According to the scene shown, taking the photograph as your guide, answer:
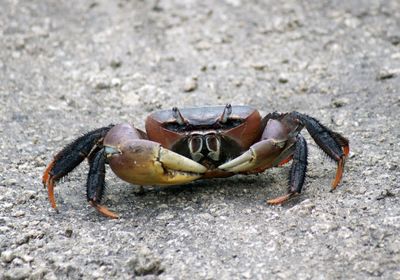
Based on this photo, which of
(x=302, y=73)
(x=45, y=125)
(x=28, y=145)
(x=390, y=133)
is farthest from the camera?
(x=302, y=73)

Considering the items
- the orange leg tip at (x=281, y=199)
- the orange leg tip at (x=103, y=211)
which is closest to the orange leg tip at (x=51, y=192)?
the orange leg tip at (x=103, y=211)

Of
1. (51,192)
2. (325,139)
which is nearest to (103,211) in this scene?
(51,192)

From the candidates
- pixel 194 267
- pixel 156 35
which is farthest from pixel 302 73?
pixel 194 267

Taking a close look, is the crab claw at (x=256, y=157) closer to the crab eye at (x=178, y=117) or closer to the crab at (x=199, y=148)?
the crab at (x=199, y=148)

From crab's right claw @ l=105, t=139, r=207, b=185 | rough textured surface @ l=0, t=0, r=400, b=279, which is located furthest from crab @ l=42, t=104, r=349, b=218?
rough textured surface @ l=0, t=0, r=400, b=279

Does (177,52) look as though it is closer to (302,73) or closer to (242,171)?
(302,73)

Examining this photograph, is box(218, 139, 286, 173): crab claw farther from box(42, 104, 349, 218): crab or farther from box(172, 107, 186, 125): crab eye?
box(172, 107, 186, 125): crab eye

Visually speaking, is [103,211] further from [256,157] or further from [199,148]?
[256,157]
